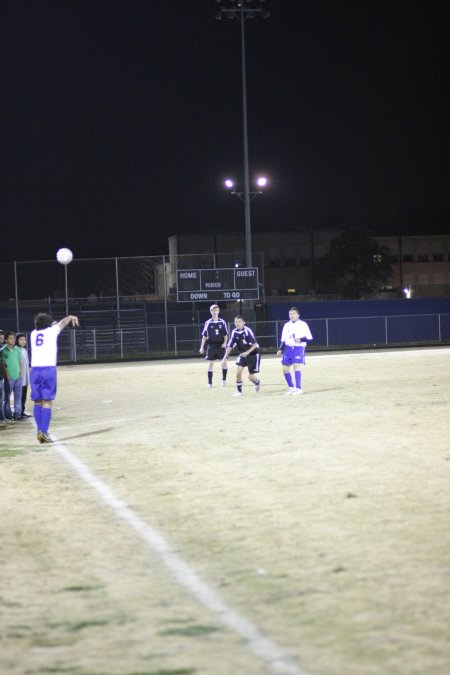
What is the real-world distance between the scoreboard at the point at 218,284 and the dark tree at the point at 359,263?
47.6 metres

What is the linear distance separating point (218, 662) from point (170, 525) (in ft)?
10.5

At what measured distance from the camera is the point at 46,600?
18.2 ft

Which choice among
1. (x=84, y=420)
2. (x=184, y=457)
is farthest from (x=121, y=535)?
(x=84, y=420)

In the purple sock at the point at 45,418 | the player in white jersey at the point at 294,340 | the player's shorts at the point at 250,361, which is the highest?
the player in white jersey at the point at 294,340

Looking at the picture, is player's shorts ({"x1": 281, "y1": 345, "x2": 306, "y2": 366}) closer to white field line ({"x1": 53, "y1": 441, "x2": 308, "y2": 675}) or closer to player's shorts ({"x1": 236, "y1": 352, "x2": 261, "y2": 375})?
player's shorts ({"x1": 236, "y1": 352, "x2": 261, "y2": 375})

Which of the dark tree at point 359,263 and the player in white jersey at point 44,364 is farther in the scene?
the dark tree at point 359,263

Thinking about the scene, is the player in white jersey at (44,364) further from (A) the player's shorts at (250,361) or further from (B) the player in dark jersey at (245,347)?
(A) the player's shorts at (250,361)

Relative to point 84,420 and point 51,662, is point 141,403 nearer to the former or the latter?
point 84,420

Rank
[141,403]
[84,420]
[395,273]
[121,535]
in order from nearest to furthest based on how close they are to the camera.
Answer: [121,535]
[84,420]
[141,403]
[395,273]

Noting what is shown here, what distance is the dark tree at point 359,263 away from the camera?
296 feet

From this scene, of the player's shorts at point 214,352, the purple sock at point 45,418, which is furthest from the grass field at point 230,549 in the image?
the player's shorts at point 214,352

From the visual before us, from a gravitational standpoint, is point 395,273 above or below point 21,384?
above

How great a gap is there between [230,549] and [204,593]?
1.11 meters

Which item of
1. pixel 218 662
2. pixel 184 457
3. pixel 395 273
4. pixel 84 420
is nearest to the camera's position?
pixel 218 662
